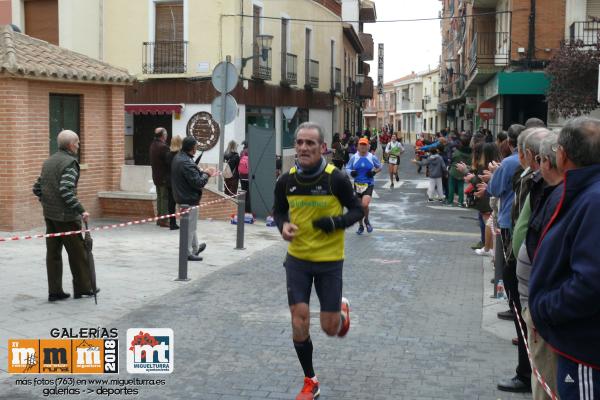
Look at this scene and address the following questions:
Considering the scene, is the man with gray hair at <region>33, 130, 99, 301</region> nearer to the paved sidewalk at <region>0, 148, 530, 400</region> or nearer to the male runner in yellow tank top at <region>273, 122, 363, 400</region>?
the paved sidewalk at <region>0, 148, 530, 400</region>

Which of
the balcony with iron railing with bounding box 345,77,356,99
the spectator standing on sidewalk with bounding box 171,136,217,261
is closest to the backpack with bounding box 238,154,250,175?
the spectator standing on sidewalk with bounding box 171,136,217,261

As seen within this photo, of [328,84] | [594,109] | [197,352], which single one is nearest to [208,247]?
[197,352]

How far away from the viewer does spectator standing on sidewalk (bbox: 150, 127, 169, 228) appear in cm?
1395

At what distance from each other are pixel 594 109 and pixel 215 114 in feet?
31.6

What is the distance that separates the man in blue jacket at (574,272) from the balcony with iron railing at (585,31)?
1807cm

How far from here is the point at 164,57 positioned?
22969mm

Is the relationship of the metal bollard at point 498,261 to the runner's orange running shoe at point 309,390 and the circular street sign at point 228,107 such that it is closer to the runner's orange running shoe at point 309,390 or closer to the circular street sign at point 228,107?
the runner's orange running shoe at point 309,390

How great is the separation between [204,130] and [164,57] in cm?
253

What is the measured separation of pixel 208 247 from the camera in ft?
39.7

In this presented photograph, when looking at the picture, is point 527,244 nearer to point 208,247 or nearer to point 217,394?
point 217,394

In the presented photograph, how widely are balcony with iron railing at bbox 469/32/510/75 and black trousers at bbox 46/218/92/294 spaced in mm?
16580

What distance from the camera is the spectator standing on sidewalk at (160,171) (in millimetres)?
13945

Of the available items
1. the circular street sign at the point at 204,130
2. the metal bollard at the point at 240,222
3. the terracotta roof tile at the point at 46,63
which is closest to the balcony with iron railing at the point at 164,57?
the circular street sign at the point at 204,130

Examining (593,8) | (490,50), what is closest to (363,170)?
(593,8)
